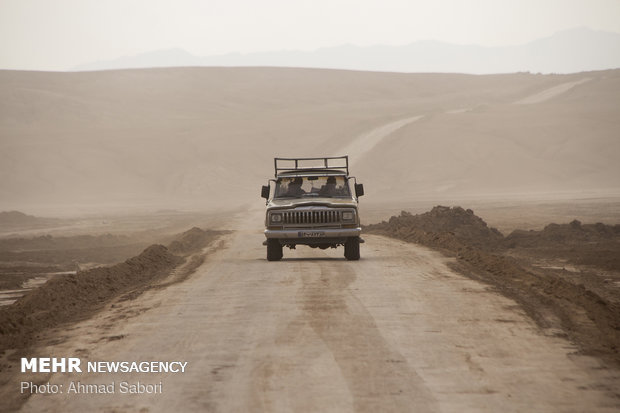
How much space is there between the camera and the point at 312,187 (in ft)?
71.1

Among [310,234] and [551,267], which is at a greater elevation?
[310,234]

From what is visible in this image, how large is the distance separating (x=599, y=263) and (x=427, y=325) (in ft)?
46.2

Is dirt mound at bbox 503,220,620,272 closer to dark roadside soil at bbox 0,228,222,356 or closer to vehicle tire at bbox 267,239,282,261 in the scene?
vehicle tire at bbox 267,239,282,261

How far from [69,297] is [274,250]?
6425 millimetres

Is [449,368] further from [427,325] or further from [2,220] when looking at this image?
[2,220]

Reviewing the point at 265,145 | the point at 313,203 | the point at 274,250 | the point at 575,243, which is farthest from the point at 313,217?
the point at 265,145

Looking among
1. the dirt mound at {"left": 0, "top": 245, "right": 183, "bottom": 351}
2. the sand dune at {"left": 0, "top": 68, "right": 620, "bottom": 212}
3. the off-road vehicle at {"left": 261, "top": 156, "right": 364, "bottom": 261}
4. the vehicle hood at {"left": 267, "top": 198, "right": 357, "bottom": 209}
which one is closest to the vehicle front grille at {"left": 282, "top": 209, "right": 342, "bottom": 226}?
the off-road vehicle at {"left": 261, "top": 156, "right": 364, "bottom": 261}

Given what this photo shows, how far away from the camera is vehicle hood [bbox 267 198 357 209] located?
2044 cm

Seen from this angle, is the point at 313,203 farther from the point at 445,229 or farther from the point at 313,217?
the point at 445,229

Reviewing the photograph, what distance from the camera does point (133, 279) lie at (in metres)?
19.3

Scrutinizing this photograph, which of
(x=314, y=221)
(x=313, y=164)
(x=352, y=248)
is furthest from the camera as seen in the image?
(x=313, y=164)

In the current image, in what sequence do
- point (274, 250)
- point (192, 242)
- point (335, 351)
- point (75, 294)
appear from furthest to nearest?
point (192, 242) → point (274, 250) → point (75, 294) → point (335, 351)

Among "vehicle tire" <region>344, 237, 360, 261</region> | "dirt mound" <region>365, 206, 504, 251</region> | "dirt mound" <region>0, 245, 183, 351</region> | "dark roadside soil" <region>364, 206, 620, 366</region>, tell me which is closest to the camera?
"dark roadside soil" <region>364, 206, 620, 366</region>

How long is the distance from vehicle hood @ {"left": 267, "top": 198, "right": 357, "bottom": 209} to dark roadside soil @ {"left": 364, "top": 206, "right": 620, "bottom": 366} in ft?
9.81
